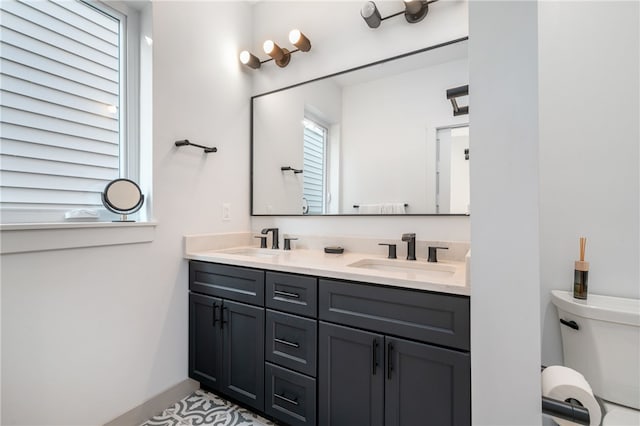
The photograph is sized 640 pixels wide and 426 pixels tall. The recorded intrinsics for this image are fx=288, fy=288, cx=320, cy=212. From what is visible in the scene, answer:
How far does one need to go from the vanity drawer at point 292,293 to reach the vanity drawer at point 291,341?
0.04 m

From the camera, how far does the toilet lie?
1.04 m

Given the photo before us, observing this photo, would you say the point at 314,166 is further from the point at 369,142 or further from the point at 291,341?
the point at 291,341

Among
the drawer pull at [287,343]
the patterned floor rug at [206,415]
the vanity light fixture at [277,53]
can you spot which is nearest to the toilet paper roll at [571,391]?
the drawer pull at [287,343]

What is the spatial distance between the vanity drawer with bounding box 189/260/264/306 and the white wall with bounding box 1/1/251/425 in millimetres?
106

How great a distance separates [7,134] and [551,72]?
2.45 meters

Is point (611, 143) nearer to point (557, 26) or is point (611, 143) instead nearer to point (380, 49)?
point (557, 26)

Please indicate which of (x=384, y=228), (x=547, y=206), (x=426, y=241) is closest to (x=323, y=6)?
(x=384, y=228)

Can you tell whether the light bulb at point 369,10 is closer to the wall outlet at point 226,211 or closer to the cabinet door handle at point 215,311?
the wall outlet at point 226,211

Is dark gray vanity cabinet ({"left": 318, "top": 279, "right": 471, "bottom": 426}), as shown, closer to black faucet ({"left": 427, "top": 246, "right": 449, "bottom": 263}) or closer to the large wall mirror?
black faucet ({"left": 427, "top": 246, "right": 449, "bottom": 263})

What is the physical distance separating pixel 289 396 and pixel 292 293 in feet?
1.63

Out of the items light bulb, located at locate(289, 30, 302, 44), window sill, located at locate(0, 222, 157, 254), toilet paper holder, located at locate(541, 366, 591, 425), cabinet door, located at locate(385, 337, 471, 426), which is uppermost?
light bulb, located at locate(289, 30, 302, 44)

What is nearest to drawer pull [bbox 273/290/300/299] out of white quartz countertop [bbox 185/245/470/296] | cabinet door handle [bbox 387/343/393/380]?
white quartz countertop [bbox 185/245/470/296]

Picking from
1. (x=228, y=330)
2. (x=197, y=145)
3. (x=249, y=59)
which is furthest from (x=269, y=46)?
(x=228, y=330)

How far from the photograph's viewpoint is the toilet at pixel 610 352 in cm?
104
